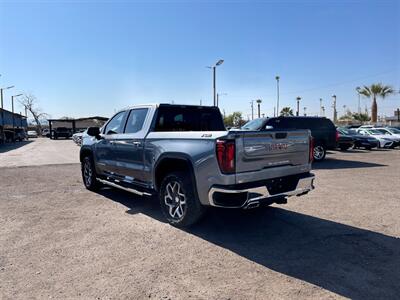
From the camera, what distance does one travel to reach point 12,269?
380 centimetres

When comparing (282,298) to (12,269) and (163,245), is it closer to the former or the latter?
(163,245)

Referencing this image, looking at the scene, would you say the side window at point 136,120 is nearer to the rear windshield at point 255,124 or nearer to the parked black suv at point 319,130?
the rear windshield at point 255,124

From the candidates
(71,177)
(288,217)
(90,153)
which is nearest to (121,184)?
(90,153)

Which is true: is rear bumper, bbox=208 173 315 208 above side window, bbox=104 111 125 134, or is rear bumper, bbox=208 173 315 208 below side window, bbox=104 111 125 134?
below

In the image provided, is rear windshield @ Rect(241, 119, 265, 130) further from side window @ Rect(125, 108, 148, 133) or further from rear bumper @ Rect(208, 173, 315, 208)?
rear bumper @ Rect(208, 173, 315, 208)

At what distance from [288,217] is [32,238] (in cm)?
402

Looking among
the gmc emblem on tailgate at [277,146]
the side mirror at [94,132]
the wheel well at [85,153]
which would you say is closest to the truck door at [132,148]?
→ the side mirror at [94,132]

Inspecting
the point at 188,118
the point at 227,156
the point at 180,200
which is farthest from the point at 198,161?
the point at 188,118

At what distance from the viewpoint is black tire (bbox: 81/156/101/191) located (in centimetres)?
800

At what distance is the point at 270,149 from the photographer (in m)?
4.67

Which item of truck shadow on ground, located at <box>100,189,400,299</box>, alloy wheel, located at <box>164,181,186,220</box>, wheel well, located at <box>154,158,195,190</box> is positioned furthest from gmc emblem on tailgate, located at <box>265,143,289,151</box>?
alloy wheel, located at <box>164,181,186,220</box>

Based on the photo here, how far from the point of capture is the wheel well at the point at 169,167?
16.0 feet

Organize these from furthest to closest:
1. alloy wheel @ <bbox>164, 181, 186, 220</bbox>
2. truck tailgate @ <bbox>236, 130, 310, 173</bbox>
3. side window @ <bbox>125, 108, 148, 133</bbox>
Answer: side window @ <bbox>125, 108, 148, 133</bbox> → alloy wheel @ <bbox>164, 181, 186, 220</bbox> → truck tailgate @ <bbox>236, 130, 310, 173</bbox>

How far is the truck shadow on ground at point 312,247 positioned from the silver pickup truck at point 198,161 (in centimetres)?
55
